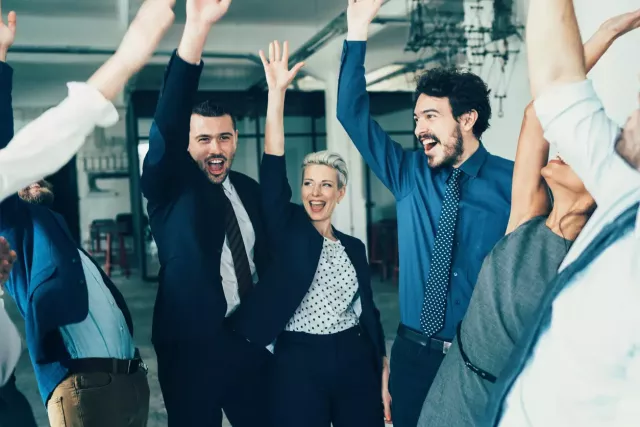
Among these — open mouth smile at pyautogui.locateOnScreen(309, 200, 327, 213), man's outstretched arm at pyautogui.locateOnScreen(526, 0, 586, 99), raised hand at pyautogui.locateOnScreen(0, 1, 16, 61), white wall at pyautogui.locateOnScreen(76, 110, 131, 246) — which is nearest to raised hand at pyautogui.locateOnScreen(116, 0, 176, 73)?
raised hand at pyautogui.locateOnScreen(0, 1, 16, 61)

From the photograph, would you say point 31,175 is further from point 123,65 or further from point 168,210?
point 168,210

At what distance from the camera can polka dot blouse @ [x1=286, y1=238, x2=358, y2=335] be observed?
1799 mm

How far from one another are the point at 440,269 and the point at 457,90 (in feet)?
1.79

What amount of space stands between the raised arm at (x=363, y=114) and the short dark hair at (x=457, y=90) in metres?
0.19

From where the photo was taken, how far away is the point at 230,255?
69.1 inches

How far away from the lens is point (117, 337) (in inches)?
62.3

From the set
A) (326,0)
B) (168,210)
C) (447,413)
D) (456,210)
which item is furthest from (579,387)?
(326,0)

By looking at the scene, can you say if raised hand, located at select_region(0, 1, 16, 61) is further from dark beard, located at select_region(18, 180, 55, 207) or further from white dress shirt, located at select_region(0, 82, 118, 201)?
dark beard, located at select_region(18, 180, 55, 207)

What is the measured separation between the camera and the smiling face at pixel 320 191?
1.90 m

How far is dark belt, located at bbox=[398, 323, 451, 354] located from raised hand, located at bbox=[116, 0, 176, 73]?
111 centimetres

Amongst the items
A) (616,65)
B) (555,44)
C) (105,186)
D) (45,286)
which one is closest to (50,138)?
(45,286)

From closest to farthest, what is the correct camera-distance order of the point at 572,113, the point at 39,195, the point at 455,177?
the point at 572,113 < the point at 39,195 < the point at 455,177

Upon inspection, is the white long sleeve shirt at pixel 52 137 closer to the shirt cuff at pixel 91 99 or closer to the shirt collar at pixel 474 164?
the shirt cuff at pixel 91 99

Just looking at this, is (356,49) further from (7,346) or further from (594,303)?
(7,346)
